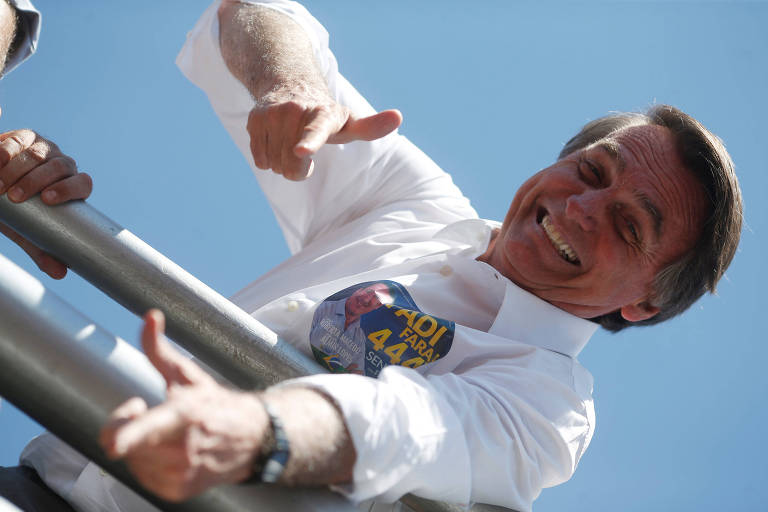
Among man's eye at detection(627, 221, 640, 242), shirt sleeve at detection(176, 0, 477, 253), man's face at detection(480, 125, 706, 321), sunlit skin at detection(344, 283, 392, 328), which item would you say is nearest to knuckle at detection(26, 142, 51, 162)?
sunlit skin at detection(344, 283, 392, 328)

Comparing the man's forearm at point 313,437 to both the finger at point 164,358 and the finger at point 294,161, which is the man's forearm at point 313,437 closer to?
the finger at point 164,358

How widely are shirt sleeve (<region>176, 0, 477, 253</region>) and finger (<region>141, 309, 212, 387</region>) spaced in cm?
80

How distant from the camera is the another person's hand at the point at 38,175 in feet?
1.68

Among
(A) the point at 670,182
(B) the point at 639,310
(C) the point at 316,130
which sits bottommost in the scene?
(B) the point at 639,310

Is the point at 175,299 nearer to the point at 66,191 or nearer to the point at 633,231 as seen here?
the point at 66,191

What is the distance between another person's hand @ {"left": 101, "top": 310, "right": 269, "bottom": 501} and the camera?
266 millimetres

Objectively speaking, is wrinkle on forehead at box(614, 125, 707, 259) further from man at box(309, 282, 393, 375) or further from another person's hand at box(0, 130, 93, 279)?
another person's hand at box(0, 130, 93, 279)

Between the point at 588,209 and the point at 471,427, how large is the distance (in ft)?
1.60

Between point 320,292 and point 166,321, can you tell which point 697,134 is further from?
point 166,321

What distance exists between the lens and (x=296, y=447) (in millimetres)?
342

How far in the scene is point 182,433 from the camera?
0.28 meters

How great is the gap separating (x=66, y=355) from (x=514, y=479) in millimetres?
450

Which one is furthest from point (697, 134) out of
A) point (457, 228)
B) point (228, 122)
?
point (228, 122)

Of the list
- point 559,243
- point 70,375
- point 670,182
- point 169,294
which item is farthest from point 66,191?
point 670,182
